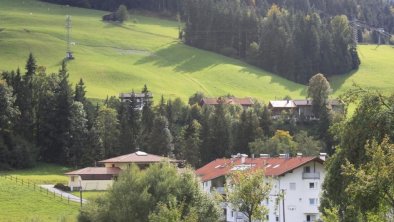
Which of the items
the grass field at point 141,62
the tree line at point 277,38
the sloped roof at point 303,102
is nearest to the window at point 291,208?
the sloped roof at point 303,102

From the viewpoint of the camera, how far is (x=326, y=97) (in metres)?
126

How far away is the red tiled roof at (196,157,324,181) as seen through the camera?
71438mm

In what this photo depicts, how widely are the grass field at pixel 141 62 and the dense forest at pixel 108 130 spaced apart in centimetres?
2413

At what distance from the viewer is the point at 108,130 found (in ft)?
349

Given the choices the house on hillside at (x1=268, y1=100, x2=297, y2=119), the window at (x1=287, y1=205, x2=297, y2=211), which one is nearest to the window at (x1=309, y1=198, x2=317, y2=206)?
the window at (x1=287, y1=205, x2=297, y2=211)

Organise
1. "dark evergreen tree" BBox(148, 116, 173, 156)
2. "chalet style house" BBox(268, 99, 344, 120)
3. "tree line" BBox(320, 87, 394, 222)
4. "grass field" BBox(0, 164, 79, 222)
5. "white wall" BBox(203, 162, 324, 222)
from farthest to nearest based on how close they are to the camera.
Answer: "chalet style house" BBox(268, 99, 344, 120), "dark evergreen tree" BBox(148, 116, 173, 156), "white wall" BBox(203, 162, 324, 222), "grass field" BBox(0, 164, 79, 222), "tree line" BBox(320, 87, 394, 222)

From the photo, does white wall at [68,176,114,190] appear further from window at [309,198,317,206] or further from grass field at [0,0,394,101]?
grass field at [0,0,394,101]

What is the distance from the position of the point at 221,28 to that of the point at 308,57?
22.8 m

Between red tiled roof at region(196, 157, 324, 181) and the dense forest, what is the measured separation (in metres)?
18.7

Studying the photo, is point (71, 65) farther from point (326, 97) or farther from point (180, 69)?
point (326, 97)

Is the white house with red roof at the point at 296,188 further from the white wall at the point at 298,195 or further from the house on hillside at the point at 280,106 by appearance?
the house on hillside at the point at 280,106

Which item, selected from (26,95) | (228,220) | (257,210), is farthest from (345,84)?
(257,210)

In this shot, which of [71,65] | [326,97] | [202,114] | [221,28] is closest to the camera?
[202,114]

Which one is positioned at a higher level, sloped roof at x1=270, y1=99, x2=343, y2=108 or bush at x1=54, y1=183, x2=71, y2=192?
sloped roof at x1=270, y1=99, x2=343, y2=108
